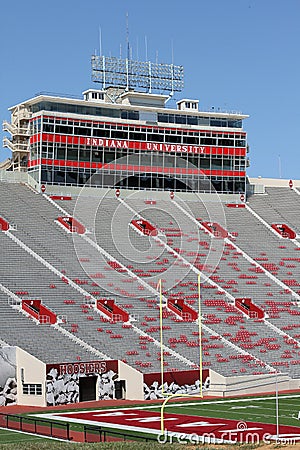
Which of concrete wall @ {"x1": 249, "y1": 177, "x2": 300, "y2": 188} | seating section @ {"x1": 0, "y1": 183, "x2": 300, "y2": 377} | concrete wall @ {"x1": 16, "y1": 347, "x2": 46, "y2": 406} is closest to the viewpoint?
concrete wall @ {"x1": 16, "y1": 347, "x2": 46, "y2": 406}

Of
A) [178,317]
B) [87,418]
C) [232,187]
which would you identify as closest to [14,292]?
[178,317]

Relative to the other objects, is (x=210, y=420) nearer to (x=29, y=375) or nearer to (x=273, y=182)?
(x=29, y=375)

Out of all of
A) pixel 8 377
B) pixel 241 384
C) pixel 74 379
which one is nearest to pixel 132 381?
pixel 74 379

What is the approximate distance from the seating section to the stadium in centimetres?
9

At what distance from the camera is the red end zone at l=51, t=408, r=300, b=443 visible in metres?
23.6

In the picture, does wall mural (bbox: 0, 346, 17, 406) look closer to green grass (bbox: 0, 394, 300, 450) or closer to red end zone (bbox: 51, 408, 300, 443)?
green grass (bbox: 0, 394, 300, 450)

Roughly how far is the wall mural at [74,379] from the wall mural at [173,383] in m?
1.34

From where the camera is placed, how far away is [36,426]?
85.9 feet

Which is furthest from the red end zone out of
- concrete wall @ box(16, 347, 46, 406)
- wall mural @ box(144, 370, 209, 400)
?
wall mural @ box(144, 370, 209, 400)

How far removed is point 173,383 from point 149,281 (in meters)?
8.93

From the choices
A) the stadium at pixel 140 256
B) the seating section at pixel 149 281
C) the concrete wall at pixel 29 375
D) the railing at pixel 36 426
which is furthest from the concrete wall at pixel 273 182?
the railing at pixel 36 426

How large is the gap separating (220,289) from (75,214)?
9.32 meters

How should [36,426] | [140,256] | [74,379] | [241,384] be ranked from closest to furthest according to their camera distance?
[36,426], [74,379], [241,384], [140,256]

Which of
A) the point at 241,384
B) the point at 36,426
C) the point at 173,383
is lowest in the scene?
the point at 36,426
